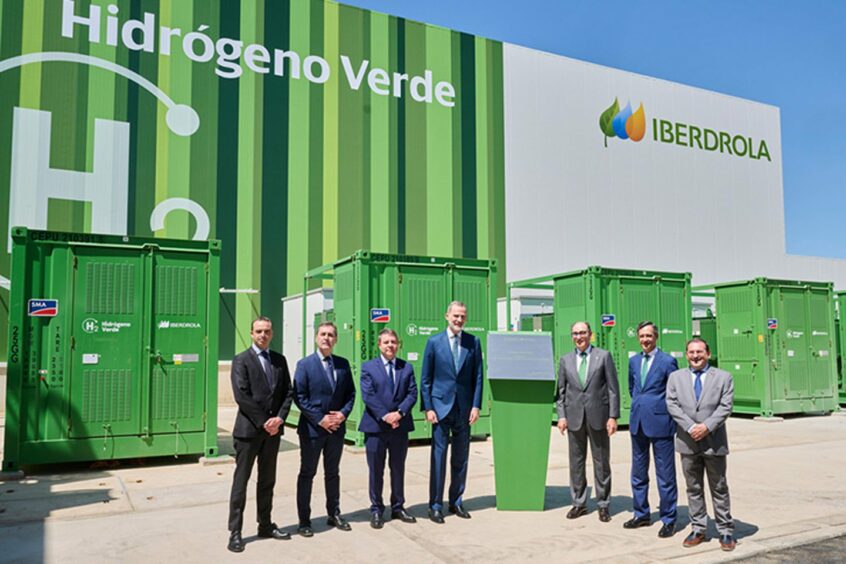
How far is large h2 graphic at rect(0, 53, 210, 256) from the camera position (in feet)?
48.3

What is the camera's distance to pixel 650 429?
5910mm

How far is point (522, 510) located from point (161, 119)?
1296 cm

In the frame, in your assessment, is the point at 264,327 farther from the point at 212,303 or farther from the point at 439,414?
the point at 212,303

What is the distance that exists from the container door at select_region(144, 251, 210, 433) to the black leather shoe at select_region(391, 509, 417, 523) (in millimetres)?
3775

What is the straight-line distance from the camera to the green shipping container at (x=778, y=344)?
14.3 m

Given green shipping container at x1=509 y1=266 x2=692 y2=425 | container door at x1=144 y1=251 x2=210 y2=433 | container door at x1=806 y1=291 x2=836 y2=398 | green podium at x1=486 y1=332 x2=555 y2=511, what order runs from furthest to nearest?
container door at x1=806 y1=291 x2=836 y2=398, green shipping container at x1=509 y1=266 x2=692 y2=425, container door at x1=144 y1=251 x2=210 y2=433, green podium at x1=486 y1=332 x2=555 y2=511

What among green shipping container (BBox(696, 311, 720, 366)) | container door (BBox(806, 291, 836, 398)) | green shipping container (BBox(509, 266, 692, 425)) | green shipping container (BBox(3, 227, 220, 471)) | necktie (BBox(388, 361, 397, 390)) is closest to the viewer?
necktie (BBox(388, 361, 397, 390))

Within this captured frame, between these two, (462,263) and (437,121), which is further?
(437,121)

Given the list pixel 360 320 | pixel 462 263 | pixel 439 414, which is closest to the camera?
pixel 439 414

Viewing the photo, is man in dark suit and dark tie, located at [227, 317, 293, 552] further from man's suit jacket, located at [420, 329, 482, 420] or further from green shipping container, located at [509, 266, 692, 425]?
green shipping container, located at [509, 266, 692, 425]

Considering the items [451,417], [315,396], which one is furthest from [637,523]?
[315,396]

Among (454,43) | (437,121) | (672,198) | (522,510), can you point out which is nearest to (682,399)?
(522,510)

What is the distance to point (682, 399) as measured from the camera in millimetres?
5480

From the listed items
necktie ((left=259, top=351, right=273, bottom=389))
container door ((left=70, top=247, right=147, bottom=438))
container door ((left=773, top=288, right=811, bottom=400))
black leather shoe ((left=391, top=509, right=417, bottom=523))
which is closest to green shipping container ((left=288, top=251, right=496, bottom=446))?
container door ((left=70, top=247, right=147, bottom=438))
